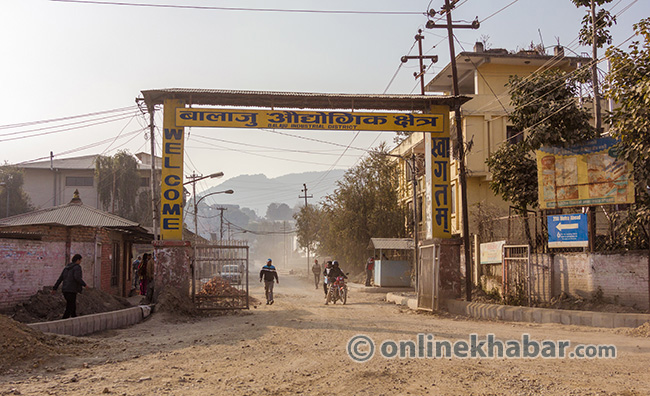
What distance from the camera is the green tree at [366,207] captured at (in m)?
41.8

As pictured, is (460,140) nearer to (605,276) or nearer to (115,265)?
(605,276)

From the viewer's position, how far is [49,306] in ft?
50.9

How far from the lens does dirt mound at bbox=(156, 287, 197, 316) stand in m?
16.8

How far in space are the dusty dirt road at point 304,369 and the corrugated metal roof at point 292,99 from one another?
8.83 metres

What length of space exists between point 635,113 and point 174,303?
13.3 meters

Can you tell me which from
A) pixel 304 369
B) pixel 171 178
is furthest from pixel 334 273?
pixel 304 369

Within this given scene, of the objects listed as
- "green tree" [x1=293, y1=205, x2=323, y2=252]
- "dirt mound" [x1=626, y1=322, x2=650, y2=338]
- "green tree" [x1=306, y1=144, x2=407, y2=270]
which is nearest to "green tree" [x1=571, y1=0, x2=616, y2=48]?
"dirt mound" [x1=626, y1=322, x2=650, y2=338]

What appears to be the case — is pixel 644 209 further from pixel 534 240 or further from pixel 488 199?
pixel 488 199

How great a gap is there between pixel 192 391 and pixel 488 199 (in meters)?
26.7

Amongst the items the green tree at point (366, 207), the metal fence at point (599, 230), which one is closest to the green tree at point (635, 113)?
the metal fence at point (599, 230)

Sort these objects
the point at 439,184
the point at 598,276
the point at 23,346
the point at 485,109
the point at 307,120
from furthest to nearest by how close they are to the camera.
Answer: the point at 485,109, the point at 439,184, the point at 307,120, the point at 598,276, the point at 23,346

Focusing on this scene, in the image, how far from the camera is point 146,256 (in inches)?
842

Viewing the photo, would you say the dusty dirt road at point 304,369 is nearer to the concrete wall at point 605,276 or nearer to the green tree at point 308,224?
the concrete wall at point 605,276

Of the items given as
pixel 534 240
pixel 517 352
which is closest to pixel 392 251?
pixel 534 240
